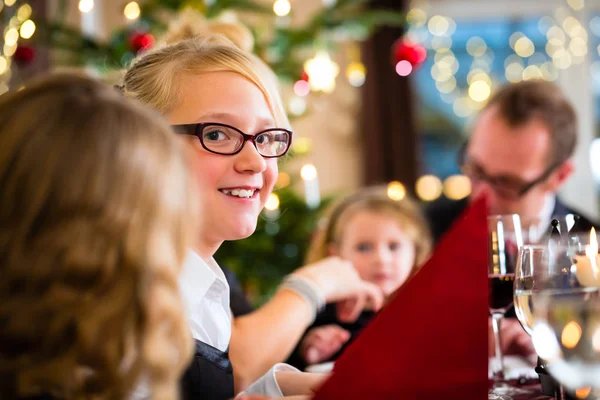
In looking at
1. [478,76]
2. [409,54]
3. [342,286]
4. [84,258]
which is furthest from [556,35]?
[84,258]

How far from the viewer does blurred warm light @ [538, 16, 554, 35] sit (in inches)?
147

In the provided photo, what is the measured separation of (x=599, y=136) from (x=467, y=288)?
337 centimetres

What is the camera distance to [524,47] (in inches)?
148

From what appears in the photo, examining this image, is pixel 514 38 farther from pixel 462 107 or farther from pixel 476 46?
pixel 462 107

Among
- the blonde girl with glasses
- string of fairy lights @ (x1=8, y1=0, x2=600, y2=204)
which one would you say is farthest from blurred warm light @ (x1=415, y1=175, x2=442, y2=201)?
the blonde girl with glasses

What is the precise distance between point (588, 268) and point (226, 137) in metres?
0.49

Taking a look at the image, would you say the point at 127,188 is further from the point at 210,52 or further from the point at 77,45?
the point at 77,45

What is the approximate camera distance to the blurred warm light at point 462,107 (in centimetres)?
377

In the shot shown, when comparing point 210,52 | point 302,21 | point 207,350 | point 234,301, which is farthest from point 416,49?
point 207,350

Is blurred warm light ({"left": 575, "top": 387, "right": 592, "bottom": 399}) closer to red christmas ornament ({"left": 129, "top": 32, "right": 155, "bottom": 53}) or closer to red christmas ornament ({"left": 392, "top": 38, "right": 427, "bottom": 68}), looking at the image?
red christmas ornament ({"left": 129, "top": 32, "right": 155, "bottom": 53})

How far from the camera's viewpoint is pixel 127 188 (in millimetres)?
600

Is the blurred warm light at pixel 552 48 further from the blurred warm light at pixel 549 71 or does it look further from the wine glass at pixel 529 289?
the wine glass at pixel 529 289

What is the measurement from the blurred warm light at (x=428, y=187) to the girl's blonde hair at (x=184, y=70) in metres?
2.55

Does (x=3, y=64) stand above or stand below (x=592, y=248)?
above
